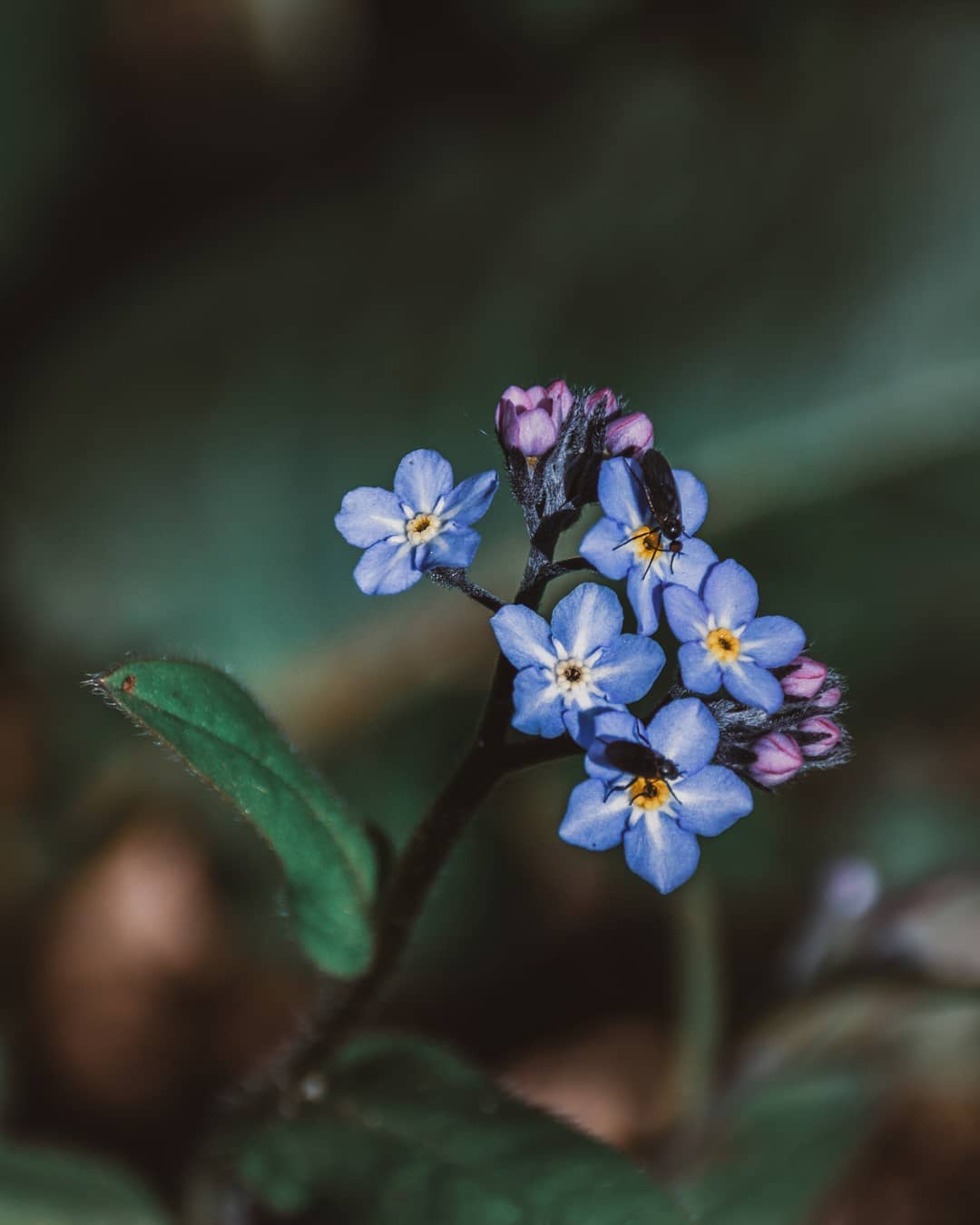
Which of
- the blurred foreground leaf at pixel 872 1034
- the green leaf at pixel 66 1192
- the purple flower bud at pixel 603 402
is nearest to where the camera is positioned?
the purple flower bud at pixel 603 402

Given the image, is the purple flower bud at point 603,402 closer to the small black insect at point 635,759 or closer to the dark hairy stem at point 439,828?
the dark hairy stem at point 439,828

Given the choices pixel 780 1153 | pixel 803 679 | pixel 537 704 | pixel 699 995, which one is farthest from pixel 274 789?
pixel 780 1153

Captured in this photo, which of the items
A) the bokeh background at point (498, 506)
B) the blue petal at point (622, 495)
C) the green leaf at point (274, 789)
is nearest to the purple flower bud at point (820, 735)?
the blue petal at point (622, 495)

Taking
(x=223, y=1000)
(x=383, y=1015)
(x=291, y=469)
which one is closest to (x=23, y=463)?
(x=291, y=469)

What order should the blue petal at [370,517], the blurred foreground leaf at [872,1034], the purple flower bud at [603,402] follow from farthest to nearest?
the blurred foreground leaf at [872,1034]
the purple flower bud at [603,402]
the blue petal at [370,517]

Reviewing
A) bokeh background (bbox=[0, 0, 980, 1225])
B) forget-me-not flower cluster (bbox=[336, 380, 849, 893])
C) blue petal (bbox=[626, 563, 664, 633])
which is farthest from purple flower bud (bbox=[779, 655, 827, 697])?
bokeh background (bbox=[0, 0, 980, 1225])

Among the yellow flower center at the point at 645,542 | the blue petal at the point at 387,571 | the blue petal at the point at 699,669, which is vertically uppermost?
the yellow flower center at the point at 645,542

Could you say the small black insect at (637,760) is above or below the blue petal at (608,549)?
below

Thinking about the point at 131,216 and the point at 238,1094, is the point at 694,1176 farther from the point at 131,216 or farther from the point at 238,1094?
the point at 131,216
